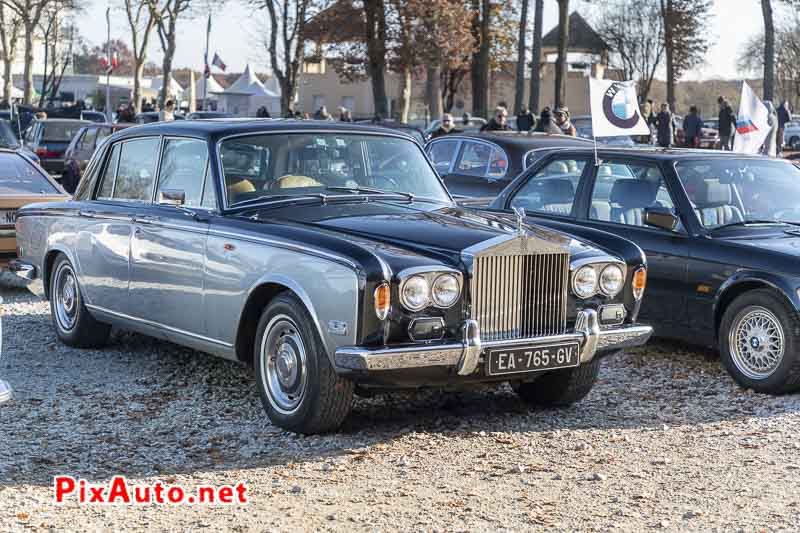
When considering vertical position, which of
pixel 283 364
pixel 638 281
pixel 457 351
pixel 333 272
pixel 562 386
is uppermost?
pixel 333 272

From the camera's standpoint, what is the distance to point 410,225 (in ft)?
21.3

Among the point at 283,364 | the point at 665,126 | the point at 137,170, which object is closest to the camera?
the point at 283,364

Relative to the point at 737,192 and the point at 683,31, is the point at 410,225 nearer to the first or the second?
the point at 737,192

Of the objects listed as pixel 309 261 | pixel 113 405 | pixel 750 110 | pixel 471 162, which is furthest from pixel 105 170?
pixel 750 110

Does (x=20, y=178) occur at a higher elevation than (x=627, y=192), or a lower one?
lower

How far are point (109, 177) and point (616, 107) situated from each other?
185 inches

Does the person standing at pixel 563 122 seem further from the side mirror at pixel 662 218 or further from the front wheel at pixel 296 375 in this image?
the front wheel at pixel 296 375

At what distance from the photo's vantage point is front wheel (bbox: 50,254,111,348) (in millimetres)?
8570

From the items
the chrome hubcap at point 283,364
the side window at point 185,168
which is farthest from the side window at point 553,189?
the chrome hubcap at point 283,364

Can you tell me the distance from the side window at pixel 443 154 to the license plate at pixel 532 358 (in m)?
7.92

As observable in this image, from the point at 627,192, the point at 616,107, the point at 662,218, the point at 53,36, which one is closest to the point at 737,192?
the point at 662,218

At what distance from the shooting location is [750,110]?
50.0ft

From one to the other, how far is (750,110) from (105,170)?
952 cm

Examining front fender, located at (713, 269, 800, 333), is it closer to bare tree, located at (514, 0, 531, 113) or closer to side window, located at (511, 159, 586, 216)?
side window, located at (511, 159, 586, 216)
